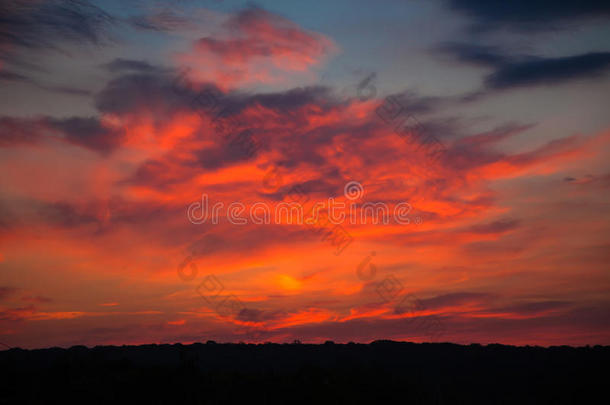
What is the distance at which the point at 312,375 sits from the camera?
68.1 metres

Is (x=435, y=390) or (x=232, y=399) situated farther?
(x=435, y=390)

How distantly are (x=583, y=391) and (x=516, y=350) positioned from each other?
127ft

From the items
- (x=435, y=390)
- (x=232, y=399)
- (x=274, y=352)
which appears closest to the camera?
(x=232, y=399)

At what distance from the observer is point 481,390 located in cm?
8844

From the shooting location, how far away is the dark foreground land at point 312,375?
55031 mm

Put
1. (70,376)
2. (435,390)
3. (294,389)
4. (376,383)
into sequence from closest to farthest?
1. (70,376)
2. (294,389)
3. (376,383)
4. (435,390)

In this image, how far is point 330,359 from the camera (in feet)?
374

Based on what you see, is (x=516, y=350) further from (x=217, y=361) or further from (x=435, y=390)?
(x=217, y=361)

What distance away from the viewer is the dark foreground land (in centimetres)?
5503

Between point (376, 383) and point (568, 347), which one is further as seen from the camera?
point (568, 347)

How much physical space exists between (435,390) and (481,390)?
11906mm

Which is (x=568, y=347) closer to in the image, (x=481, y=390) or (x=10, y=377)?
(x=481, y=390)

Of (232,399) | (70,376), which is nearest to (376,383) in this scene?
(232,399)

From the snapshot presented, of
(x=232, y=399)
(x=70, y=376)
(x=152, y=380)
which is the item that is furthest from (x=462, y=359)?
(x=70, y=376)
